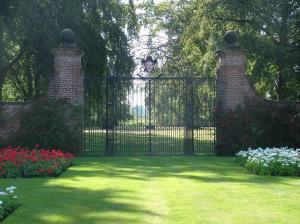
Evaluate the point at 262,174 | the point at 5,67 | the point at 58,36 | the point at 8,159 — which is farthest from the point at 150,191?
the point at 5,67

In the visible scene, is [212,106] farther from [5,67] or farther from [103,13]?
[5,67]

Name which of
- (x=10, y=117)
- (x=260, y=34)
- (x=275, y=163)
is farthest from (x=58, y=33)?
(x=275, y=163)

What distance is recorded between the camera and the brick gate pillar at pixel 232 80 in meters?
16.2

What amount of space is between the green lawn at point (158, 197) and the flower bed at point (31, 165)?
327 mm

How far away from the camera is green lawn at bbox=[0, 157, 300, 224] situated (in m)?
6.89

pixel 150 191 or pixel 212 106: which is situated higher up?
pixel 212 106

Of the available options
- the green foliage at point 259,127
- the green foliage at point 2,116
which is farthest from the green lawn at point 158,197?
the green foliage at point 2,116

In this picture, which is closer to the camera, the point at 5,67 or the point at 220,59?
the point at 220,59

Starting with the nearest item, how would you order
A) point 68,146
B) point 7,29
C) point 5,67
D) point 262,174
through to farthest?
1. point 262,174
2. point 68,146
3. point 7,29
4. point 5,67

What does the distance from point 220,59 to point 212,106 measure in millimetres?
2026

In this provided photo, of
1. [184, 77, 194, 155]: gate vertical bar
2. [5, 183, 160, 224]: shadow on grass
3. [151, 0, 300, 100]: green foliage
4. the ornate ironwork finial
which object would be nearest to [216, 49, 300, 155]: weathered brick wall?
[184, 77, 194, 155]: gate vertical bar

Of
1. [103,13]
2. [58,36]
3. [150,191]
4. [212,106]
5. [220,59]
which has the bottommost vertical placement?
[150,191]

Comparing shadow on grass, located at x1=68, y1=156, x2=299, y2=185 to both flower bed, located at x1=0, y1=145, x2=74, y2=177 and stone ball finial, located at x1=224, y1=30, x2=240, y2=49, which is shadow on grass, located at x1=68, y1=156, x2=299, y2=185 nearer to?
flower bed, located at x1=0, y1=145, x2=74, y2=177

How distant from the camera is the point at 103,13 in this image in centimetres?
2211
